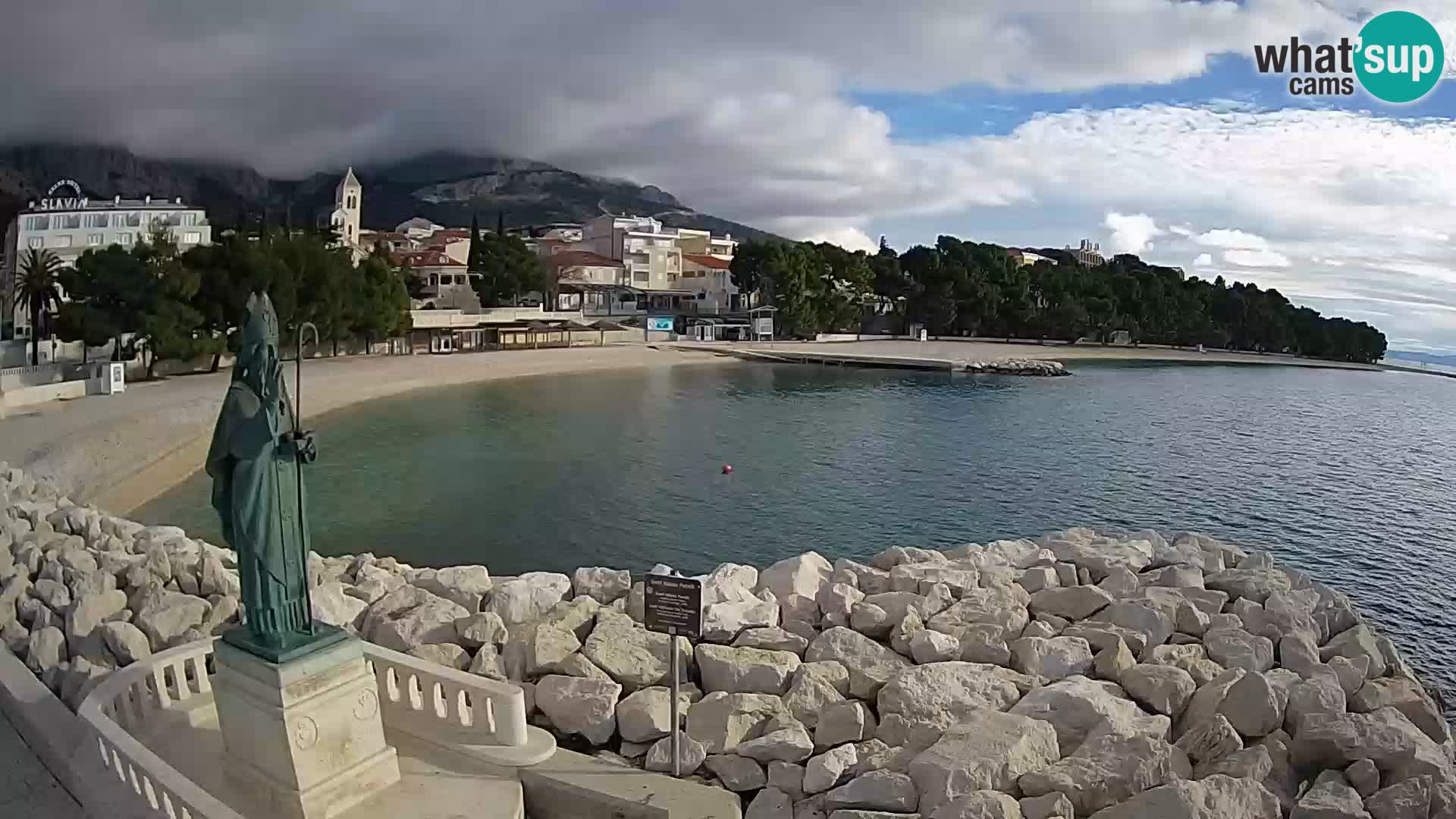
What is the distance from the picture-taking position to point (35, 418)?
71.8 feet

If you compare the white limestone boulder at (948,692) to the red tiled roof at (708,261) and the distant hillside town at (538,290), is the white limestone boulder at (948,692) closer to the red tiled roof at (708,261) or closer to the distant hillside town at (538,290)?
the distant hillside town at (538,290)

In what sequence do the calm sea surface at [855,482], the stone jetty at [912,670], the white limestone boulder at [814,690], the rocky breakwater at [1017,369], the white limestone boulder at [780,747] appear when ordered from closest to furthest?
the stone jetty at [912,670]
the white limestone boulder at [780,747]
the white limestone boulder at [814,690]
the calm sea surface at [855,482]
the rocky breakwater at [1017,369]

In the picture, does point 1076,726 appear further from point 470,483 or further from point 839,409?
point 839,409

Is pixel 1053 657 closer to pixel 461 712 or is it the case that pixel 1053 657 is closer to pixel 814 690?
pixel 814 690

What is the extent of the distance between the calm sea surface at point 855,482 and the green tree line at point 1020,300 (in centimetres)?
2690

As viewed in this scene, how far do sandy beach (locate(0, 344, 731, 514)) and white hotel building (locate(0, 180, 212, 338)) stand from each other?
32.7ft

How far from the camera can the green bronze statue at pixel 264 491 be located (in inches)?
184

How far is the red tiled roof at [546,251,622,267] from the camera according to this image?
227ft

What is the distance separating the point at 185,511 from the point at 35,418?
28.7ft

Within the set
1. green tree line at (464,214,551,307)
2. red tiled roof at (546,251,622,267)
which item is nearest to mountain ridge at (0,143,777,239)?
red tiled roof at (546,251,622,267)

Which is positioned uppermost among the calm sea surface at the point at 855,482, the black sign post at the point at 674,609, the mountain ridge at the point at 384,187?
the mountain ridge at the point at 384,187

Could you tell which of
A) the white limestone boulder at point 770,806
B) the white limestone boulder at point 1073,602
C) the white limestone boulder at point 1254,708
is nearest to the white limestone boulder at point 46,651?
the white limestone boulder at point 770,806

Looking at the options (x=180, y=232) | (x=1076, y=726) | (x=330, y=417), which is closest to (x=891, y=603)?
(x=1076, y=726)

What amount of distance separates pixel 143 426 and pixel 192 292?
1118cm
